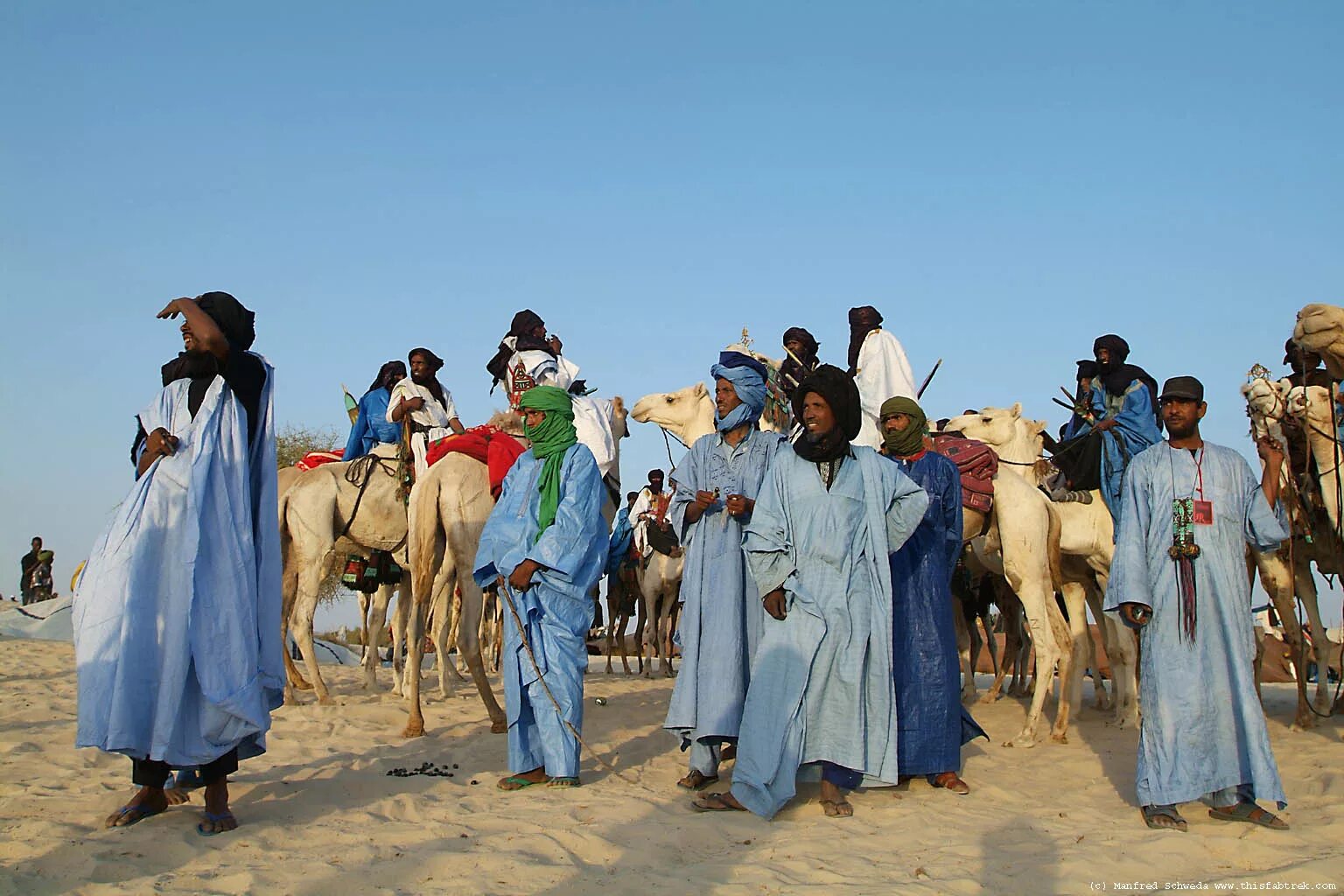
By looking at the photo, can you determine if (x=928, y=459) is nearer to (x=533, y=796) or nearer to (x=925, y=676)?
(x=925, y=676)

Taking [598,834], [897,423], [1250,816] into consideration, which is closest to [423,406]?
Answer: [897,423]

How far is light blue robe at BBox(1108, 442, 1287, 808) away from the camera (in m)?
5.60

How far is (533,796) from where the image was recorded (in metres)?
6.30

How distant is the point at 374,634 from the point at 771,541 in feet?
25.2

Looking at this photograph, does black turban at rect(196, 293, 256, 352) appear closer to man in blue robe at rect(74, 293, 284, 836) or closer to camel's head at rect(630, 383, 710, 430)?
man in blue robe at rect(74, 293, 284, 836)

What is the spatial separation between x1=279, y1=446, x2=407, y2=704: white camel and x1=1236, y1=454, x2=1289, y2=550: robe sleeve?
7.63m

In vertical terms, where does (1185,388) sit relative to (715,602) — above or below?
above

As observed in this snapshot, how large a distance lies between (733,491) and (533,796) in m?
2.04

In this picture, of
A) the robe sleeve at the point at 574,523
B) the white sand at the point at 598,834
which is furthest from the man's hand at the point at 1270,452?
the robe sleeve at the point at 574,523

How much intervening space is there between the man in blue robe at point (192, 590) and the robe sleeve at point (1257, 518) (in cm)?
467

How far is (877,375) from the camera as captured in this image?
998 centimetres

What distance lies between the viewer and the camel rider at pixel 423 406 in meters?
11.4

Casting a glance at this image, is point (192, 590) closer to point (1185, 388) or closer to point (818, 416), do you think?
point (818, 416)

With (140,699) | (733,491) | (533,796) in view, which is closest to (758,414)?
(733,491)
